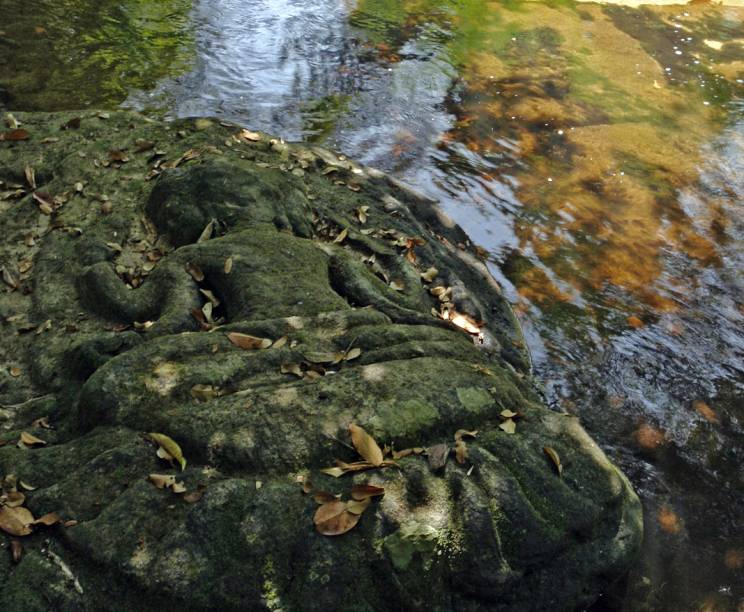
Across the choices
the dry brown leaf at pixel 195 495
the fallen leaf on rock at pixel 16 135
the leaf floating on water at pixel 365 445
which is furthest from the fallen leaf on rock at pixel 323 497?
the fallen leaf on rock at pixel 16 135

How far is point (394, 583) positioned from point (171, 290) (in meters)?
1.92

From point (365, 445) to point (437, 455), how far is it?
31 cm

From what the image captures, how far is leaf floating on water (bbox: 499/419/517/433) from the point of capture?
317 cm

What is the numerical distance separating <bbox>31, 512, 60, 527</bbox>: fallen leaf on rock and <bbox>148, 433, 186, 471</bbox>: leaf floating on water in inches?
15.9

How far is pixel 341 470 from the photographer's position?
272cm

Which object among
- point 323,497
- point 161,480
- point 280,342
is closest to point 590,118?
point 280,342

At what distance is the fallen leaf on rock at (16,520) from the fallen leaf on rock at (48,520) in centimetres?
2

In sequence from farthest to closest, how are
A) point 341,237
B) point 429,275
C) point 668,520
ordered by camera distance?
point 429,275, point 341,237, point 668,520

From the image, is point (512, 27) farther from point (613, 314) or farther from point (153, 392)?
point (153, 392)

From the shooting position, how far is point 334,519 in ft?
8.47

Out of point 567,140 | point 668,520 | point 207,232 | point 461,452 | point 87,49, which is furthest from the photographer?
point 87,49

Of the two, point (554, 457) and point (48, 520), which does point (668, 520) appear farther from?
point (48, 520)

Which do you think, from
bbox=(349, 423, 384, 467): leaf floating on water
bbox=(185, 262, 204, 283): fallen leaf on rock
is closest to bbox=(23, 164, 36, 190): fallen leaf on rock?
bbox=(185, 262, 204, 283): fallen leaf on rock

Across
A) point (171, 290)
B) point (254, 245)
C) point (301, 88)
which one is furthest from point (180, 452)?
point (301, 88)
